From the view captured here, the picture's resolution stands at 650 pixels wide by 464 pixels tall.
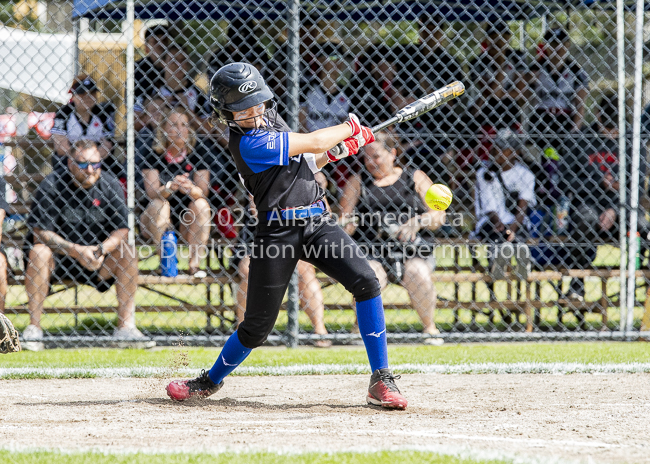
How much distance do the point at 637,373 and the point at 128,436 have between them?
3.08 m

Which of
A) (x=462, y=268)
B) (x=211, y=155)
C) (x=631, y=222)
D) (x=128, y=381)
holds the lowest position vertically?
(x=128, y=381)

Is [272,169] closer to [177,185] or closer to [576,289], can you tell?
[177,185]

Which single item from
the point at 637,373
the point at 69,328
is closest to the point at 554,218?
the point at 637,373

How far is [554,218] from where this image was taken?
6398mm

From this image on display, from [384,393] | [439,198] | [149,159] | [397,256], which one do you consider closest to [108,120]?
[149,159]

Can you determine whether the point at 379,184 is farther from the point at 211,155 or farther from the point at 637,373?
the point at 637,373

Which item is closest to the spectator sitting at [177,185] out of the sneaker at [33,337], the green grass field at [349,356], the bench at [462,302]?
the bench at [462,302]

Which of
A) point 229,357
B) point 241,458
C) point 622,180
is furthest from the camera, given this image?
point 622,180

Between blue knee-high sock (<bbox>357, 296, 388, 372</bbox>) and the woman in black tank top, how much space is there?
188cm

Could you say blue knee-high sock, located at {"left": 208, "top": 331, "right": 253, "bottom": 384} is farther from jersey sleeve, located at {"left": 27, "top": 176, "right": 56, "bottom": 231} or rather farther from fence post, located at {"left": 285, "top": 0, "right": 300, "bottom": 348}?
jersey sleeve, located at {"left": 27, "top": 176, "right": 56, "bottom": 231}

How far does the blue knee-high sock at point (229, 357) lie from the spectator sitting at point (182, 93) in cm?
270

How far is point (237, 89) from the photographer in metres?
3.44

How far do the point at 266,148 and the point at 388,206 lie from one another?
7.70ft

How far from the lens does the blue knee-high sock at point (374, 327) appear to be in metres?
3.67
